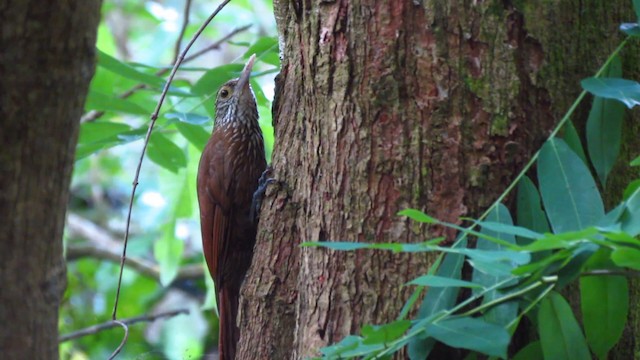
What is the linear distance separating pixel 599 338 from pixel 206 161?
187cm

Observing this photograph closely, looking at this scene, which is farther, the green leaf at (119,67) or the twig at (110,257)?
the twig at (110,257)

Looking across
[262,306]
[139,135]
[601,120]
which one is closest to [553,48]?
[601,120]

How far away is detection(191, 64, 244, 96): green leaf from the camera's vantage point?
3.26 m

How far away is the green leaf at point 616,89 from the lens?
1936 mm

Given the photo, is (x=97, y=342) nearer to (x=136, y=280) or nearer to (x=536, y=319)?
(x=136, y=280)

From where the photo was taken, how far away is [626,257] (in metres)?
1.54

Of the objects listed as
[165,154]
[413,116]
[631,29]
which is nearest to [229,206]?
[165,154]

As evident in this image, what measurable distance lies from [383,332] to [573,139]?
65 cm

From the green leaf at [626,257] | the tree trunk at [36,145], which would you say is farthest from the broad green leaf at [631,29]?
the tree trunk at [36,145]

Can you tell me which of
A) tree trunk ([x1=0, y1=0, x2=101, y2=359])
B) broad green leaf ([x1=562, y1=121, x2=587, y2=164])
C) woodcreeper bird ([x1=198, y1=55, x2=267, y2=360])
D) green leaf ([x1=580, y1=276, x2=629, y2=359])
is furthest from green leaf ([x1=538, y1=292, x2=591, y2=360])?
woodcreeper bird ([x1=198, y1=55, x2=267, y2=360])

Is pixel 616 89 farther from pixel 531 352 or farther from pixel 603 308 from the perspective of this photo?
pixel 531 352

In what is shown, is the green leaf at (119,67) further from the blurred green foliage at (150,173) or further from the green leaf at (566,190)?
the green leaf at (566,190)

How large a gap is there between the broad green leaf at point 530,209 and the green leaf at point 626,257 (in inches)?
13.2

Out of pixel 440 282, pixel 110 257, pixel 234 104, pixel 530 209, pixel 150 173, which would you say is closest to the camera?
pixel 440 282
